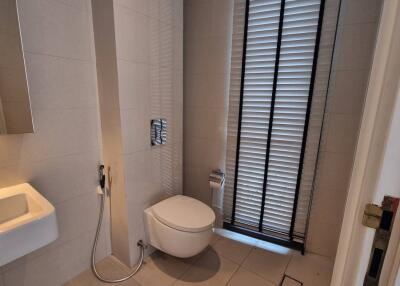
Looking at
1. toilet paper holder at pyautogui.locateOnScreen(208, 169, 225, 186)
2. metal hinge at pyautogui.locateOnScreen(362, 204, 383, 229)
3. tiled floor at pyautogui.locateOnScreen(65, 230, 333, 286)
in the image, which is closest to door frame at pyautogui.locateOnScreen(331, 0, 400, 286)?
metal hinge at pyautogui.locateOnScreen(362, 204, 383, 229)

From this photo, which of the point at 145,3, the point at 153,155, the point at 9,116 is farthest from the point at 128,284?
the point at 145,3

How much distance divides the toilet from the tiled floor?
216mm

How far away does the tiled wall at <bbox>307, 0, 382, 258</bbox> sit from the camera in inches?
50.7

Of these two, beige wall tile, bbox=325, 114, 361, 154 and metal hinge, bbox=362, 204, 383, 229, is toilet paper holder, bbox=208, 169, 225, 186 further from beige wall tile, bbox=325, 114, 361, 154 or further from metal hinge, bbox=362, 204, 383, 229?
metal hinge, bbox=362, 204, 383, 229

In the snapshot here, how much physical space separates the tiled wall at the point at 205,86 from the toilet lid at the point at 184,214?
1.45 ft

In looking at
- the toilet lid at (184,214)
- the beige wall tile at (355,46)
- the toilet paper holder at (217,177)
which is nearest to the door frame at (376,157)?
the toilet lid at (184,214)

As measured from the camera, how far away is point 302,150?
155 cm

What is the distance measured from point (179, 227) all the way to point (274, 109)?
1062 mm

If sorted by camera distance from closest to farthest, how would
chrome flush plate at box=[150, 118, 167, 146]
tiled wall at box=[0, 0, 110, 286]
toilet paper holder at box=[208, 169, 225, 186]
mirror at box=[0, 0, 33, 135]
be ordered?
mirror at box=[0, 0, 33, 135]
tiled wall at box=[0, 0, 110, 286]
chrome flush plate at box=[150, 118, 167, 146]
toilet paper holder at box=[208, 169, 225, 186]

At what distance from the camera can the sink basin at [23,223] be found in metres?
0.82

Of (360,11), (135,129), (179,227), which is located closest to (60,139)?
(135,129)

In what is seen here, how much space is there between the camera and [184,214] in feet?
4.74

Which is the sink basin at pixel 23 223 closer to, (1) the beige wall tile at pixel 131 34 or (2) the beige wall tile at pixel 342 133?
(1) the beige wall tile at pixel 131 34

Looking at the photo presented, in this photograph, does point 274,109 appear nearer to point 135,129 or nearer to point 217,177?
point 217,177
